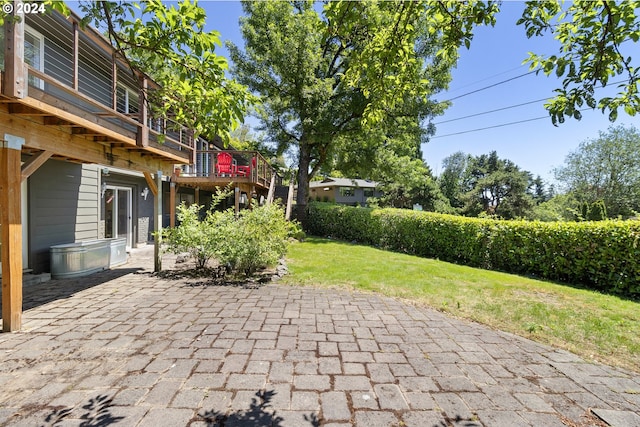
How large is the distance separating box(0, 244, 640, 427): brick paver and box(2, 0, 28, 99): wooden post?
8.77 feet

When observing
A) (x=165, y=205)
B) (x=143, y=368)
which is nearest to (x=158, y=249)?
(x=143, y=368)

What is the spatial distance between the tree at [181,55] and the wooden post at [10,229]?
163cm

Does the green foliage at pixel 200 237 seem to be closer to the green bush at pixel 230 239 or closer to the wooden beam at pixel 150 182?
the green bush at pixel 230 239

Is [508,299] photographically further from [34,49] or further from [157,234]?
[34,49]

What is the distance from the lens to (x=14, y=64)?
3.04 metres

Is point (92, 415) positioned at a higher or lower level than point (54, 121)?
lower

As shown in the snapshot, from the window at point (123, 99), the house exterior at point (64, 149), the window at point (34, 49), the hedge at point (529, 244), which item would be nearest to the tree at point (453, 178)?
the hedge at point (529, 244)

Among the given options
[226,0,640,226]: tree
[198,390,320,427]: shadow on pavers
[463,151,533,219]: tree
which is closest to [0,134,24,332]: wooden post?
[198,390,320,427]: shadow on pavers

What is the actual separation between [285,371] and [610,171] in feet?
137

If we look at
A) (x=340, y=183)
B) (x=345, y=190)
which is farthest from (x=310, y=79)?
(x=345, y=190)

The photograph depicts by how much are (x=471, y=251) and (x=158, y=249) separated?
27.5ft

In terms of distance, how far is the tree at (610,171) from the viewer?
2911 centimetres

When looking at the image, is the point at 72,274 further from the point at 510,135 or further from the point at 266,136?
the point at 510,135

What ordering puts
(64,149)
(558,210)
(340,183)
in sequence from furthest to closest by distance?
(340,183) < (558,210) < (64,149)
